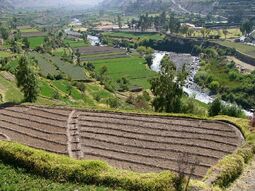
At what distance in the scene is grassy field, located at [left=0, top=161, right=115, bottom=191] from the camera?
25156 millimetres

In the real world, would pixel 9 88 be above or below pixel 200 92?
above

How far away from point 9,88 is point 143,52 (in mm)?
83352

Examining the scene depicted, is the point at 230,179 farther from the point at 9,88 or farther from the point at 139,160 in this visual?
the point at 9,88

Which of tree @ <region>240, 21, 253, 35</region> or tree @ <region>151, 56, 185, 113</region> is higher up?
tree @ <region>151, 56, 185, 113</region>

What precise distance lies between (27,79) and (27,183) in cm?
2875

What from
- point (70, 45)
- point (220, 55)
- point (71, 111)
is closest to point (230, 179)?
point (71, 111)

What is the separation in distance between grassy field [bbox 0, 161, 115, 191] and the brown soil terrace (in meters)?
5.57

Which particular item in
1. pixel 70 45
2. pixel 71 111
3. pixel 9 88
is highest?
pixel 71 111

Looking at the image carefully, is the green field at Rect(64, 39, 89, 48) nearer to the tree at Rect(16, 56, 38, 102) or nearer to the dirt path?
the tree at Rect(16, 56, 38, 102)

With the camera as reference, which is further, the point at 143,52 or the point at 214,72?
the point at 143,52

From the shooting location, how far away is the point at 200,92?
10500 centimetres

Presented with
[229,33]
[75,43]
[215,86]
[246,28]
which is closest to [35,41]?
[75,43]

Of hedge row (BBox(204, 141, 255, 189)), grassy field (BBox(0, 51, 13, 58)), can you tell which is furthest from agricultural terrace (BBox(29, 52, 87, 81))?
hedge row (BBox(204, 141, 255, 189))

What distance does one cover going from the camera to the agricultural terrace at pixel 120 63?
4446 inches
